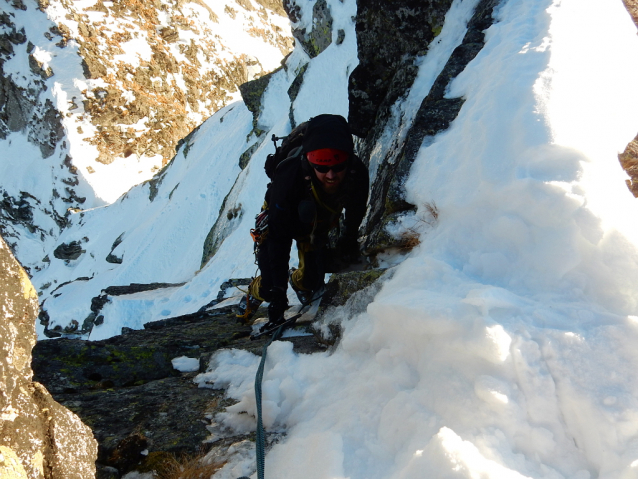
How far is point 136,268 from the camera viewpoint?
1977cm

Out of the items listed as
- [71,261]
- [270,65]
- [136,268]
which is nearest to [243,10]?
[270,65]

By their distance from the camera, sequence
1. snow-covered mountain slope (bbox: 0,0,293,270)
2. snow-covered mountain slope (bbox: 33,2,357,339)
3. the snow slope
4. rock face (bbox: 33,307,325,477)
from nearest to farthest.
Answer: the snow slope
rock face (bbox: 33,307,325,477)
snow-covered mountain slope (bbox: 33,2,357,339)
snow-covered mountain slope (bbox: 0,0,293,270)

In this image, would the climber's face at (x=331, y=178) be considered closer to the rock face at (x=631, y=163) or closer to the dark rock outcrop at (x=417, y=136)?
the dark rock outcrop at (x=417, y=136)

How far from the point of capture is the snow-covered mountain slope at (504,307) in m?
1.67

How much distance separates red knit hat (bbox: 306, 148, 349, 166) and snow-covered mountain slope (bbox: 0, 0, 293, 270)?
148 feet

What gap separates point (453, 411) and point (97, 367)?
3.40 m

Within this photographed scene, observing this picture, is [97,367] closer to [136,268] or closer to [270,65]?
[136,268]

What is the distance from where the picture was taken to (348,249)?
511 cm

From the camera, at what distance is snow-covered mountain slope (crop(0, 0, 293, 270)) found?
44.8 metres

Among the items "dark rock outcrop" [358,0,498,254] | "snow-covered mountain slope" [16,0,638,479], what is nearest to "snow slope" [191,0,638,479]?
"snow-covered mountain slope" [16,0,638,479]

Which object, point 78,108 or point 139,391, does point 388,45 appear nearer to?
point 139,391

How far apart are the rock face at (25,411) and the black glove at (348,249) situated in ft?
11.8

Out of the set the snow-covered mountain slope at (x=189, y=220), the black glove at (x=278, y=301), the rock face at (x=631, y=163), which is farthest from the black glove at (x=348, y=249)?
the snow-covered mountain slope at (x=189, y=220)

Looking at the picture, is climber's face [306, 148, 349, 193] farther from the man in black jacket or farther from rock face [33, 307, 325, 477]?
rock face [33, 307, 325, 477]
